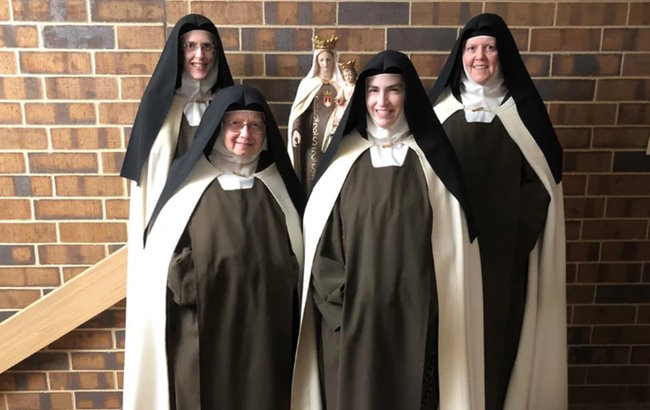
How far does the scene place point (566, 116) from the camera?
306 cm

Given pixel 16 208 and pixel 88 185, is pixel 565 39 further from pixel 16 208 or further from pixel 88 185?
pixel 16 208

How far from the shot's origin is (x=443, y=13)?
2.94 metres

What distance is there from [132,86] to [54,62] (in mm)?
348

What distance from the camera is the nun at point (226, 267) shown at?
2275 millimetres

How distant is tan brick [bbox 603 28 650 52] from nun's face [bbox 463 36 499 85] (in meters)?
0.78

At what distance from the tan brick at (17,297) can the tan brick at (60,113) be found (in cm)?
83

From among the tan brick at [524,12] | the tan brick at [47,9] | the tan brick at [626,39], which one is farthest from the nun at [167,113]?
the tan brick at [626,39]

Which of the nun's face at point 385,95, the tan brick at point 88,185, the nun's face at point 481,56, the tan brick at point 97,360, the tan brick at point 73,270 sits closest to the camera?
the nun's face at point 385,95

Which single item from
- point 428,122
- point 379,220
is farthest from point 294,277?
point 428,122

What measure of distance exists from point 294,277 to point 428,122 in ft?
2.36

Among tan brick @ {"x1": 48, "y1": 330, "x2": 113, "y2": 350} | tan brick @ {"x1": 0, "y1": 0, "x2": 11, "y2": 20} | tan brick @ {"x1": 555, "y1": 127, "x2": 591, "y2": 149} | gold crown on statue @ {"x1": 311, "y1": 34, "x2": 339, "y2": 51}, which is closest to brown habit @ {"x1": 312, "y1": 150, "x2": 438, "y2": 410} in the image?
gold crown on statue @ {"x1": 311, "y1": 34, "x2": 339, "y2": 51}

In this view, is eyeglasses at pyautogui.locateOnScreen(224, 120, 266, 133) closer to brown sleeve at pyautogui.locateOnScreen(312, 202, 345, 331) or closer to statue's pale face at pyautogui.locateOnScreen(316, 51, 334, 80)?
brown sleeve at pyautogui.locateOnScreen(312, 202, 345, 331)

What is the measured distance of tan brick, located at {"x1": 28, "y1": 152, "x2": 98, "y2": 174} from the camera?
304cm

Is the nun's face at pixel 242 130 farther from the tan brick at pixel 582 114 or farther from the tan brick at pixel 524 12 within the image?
the tan brick at pixel 582 114
